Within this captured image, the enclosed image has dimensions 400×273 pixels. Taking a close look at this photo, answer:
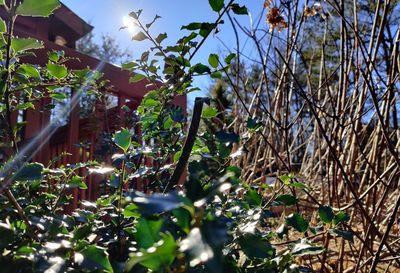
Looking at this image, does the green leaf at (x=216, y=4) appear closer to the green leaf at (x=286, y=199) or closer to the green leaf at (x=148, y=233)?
the green leaf at (x=286, y=199)

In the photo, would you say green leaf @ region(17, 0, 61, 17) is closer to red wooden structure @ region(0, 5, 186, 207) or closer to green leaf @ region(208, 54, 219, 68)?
green leaf @ region(208, 54, 219, 68)

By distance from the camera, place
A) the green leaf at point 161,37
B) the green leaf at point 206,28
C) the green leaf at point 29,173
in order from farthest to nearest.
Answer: the green leaf at point 161,37 → the green leaf at point 206,28 → the green leaf at point 29,173

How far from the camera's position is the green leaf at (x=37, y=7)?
0.65m

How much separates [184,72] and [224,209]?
0.35 m

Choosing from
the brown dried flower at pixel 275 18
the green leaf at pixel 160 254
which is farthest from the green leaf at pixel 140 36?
the brown dried flower at pixel 275 18

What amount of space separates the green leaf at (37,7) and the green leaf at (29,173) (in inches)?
9.8

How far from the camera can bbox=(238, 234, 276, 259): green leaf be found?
1.85 feet

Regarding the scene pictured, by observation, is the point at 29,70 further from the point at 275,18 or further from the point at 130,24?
the point at 275,18

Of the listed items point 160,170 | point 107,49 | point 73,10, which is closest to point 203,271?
point 160,170

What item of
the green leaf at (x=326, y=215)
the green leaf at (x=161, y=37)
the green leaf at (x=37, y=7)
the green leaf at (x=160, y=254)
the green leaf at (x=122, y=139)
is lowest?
the green leaf at (x=326, y=215)

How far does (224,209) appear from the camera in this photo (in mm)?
855

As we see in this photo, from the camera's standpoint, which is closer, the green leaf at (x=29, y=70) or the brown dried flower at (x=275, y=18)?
the green leaf at (x=29, y=70)

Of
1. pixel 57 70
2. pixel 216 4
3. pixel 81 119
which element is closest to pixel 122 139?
pixel 57 70

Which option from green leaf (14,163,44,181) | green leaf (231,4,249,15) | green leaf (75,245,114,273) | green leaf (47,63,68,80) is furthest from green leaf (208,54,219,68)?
green leaf (75,245,114,273)
